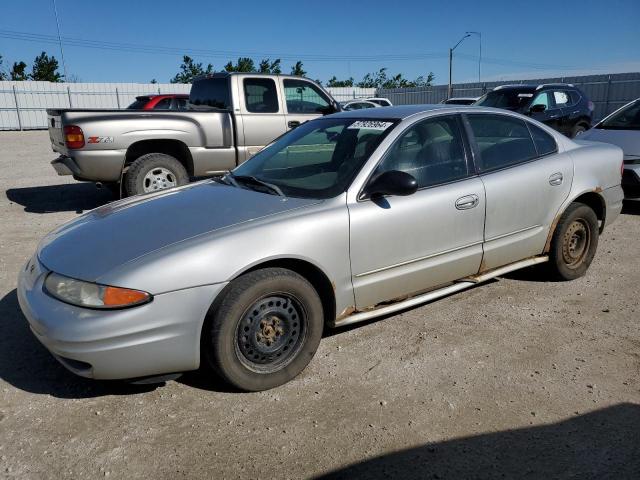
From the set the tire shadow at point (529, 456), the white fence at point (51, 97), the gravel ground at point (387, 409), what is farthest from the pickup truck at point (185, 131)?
the white fence at point (51, 97)

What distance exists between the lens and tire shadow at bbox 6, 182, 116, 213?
8.24 m

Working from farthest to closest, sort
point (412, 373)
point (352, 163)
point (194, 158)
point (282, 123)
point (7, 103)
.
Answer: point (7, 103) → point (282, 123) → point (194, 158) → point (352, 163) → point (412, 373)

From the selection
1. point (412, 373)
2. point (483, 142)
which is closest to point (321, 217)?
point (412, 373)

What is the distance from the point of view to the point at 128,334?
2.73 m

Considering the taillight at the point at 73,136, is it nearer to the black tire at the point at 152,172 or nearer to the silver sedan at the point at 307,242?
the black tire at the point at 152,172

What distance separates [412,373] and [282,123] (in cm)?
576

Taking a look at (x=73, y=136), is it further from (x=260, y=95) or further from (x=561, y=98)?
(x=561, y=98)

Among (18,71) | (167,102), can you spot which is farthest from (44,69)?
(167,102)

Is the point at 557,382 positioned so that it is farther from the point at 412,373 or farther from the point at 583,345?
the point at 412,373

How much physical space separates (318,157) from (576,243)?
2520 millimetres

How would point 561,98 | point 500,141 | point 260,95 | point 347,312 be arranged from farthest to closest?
point 561,98 < point 260,95 < point 500,141 < point 347,312

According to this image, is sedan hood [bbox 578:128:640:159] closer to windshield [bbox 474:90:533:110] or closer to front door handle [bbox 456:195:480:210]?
windshield [bbox 474:90:533:110]

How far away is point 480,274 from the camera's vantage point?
165 inches

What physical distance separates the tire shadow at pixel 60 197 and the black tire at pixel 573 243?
6454 millimetres
